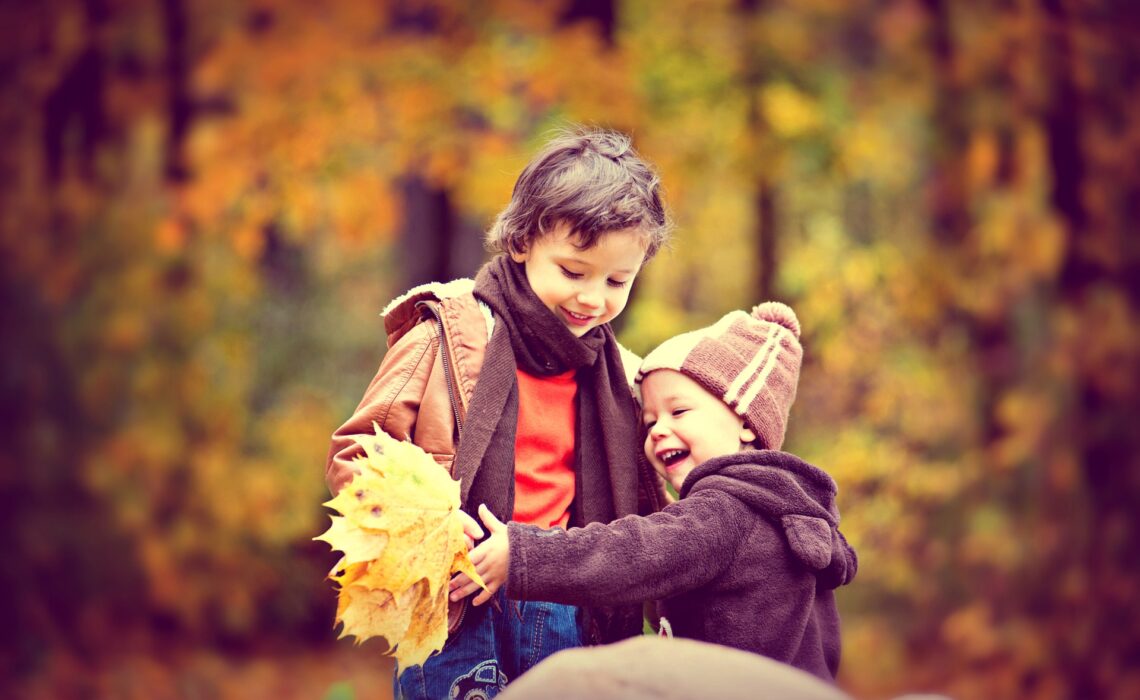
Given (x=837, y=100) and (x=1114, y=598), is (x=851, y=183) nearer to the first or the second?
(x=837, y=100)

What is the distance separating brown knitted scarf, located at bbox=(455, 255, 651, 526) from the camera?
265 cm

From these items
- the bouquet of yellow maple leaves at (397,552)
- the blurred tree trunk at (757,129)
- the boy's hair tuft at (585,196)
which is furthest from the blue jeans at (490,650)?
the blurred tree trunk at (757,129)

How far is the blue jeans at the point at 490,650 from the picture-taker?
2.65 metres

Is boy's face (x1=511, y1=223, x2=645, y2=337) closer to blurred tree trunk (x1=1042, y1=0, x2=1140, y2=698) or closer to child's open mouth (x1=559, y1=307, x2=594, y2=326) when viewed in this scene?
child's open mouth (x1=559, y1=307, x2=594, y2=326)

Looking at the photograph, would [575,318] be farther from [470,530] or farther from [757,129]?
[757,129]

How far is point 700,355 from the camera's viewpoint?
2.78 meters

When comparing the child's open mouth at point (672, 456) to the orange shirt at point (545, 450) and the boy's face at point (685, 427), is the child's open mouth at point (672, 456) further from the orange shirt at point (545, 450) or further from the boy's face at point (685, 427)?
the orange shirt at point (545, 450)

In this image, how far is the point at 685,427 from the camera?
109 inches

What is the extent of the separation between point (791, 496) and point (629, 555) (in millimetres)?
393

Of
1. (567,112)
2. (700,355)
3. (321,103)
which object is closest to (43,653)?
(321,103)

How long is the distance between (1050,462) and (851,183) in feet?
8.14

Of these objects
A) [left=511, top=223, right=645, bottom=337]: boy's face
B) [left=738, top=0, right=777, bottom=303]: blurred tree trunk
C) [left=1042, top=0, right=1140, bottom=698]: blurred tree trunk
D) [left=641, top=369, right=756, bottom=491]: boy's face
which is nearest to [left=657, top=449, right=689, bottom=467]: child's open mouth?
[left=641, top=369, right=756, bottom=491]: boy's face

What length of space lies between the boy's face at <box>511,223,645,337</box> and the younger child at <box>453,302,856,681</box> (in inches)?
8.1

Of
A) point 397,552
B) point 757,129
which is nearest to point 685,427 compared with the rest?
point 397,552
